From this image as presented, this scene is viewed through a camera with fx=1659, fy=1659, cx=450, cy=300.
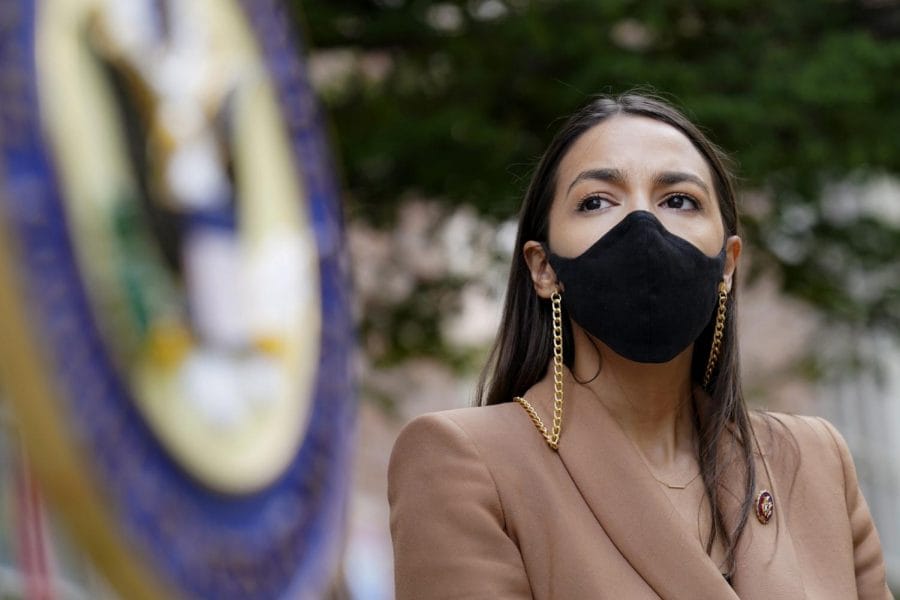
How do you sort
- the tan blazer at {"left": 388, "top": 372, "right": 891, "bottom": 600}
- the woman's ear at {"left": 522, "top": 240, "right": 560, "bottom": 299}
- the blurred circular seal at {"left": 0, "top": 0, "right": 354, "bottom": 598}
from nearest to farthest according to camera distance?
the tan blazer at {"left": 388, "top": 372, "right": 891, "bottom": 600} → the woman's ear at {"left": 522, "top": 240, "right": 560, "bottom": 299} → the blurred circular seal at {"left": 0, "top": 0, "right": 354, "bottom": 598}

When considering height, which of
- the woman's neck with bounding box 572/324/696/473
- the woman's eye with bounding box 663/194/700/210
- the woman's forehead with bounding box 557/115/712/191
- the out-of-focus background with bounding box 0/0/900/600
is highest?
the woman's forehead with bounding box 557/115/712/191

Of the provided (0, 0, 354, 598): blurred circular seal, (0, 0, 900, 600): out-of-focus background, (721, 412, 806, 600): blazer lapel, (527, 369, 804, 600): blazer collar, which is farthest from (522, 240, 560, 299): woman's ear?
(0, 0, 900, 600): out-of-focus background

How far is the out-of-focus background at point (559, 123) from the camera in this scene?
616 centimetres

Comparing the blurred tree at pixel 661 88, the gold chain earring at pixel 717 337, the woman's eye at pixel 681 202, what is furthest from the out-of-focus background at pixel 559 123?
the woman's eye at pixel 681 202

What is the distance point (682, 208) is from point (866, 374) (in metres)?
5.04

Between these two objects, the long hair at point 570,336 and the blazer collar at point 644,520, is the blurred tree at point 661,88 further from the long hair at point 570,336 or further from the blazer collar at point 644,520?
the blazer collar at point 644,520

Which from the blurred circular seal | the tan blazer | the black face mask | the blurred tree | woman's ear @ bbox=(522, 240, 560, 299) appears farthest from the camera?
the blurred tree

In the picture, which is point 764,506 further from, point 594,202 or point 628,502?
point 594,202

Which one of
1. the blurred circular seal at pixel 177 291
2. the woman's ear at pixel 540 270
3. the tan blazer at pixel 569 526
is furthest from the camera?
the blurred circular seal at pixel 177 291

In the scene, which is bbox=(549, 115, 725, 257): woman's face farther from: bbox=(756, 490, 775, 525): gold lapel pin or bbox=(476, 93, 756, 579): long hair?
bbox=(756, 490, 775, 525): gold lapel pin

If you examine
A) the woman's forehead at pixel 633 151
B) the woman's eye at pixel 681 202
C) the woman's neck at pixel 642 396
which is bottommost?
the woman's neck at pixel 642 396

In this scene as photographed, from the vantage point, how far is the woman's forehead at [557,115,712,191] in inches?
90.8

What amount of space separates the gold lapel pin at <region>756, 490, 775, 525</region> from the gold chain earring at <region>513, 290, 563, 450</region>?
1.00 feet

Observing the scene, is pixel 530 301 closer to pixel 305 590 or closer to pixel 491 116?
pixel 305 590
